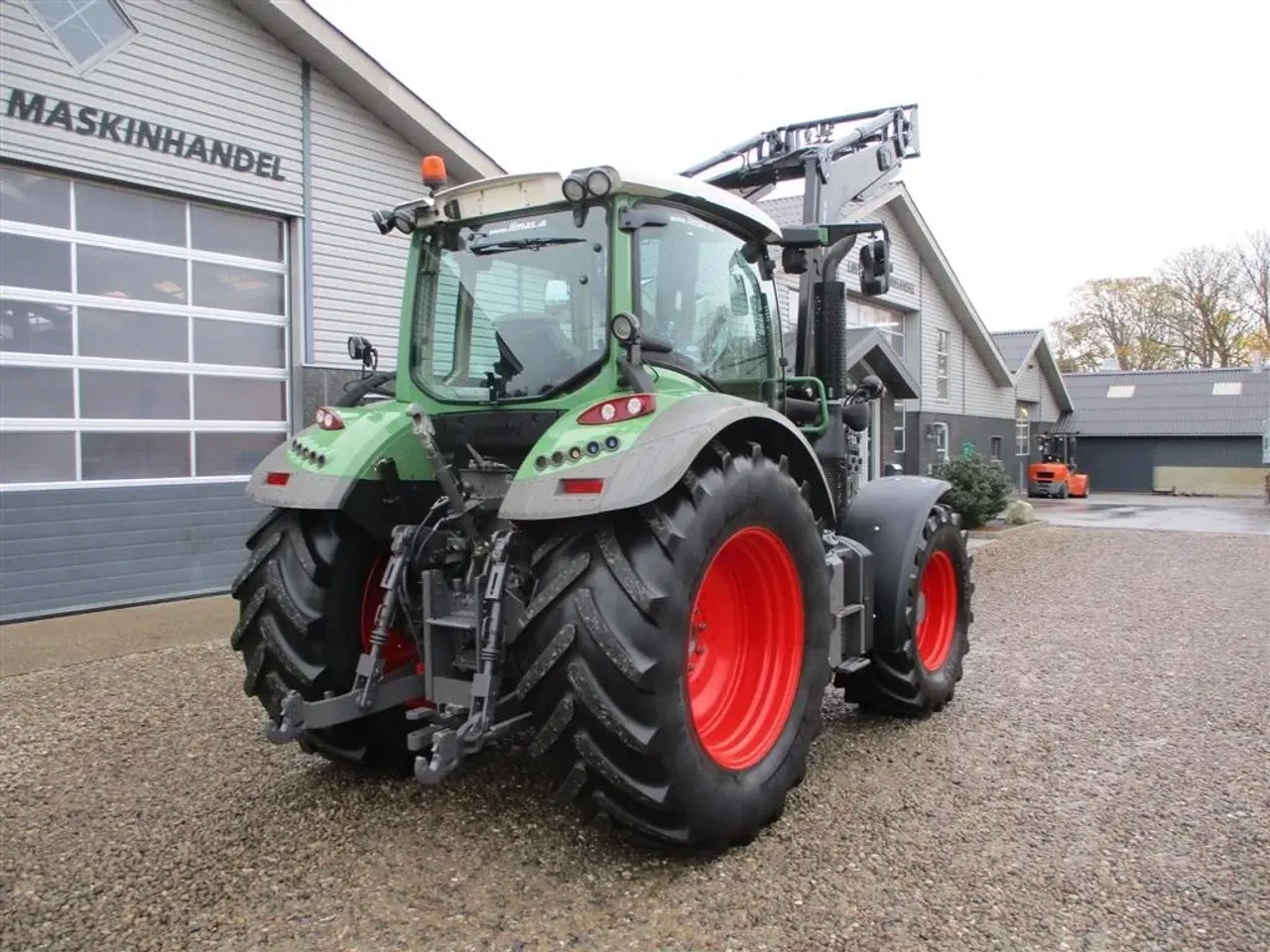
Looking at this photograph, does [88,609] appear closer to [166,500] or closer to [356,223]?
[166,500]

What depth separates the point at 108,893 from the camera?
3.17 metres

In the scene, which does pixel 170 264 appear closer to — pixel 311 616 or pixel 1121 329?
pixel 311 616

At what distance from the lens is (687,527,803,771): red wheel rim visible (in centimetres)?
366

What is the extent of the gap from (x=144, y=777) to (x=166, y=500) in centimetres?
475

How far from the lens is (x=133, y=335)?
828 cm

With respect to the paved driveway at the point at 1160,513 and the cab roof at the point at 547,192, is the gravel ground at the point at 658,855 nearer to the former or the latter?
the cab roof at the point at 547,192

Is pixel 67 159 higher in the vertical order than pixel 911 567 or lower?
higher

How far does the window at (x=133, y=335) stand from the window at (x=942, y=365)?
1742 cm

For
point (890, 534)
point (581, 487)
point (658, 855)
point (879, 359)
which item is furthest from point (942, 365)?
point (581, 487)

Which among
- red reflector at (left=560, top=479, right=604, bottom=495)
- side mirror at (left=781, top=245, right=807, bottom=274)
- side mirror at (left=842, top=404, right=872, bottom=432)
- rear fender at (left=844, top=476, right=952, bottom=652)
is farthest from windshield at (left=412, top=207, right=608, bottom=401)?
rear fender at (left=844, top=476, right=952, bottom=652)

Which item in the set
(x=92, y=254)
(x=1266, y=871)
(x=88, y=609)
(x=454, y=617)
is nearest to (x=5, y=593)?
(x=88, y=609)

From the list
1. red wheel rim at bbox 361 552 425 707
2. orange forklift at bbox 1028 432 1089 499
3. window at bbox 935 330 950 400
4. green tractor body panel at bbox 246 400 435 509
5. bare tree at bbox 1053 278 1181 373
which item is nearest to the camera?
green tractor body panel at bbox 246 400 435 509

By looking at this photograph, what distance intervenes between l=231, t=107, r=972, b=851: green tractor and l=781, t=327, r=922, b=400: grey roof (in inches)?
399

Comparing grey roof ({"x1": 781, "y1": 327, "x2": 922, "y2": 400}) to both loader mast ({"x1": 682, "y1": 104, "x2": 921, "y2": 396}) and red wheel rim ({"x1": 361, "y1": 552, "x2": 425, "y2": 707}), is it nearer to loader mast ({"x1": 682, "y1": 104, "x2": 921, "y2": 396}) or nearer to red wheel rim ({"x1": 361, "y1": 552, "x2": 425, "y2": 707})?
loader mast ({"x1": 682, "y1": 104, "x2": 921, "y2": 396})
